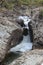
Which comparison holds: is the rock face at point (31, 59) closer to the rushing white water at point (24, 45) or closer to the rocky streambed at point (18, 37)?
the rocky streambed at point (18, 37)

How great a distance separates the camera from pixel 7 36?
11.5 m

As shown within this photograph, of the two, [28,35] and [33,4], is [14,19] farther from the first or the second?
[33,4]

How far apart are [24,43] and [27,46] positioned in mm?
585

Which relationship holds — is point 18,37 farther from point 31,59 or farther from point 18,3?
point 18,3

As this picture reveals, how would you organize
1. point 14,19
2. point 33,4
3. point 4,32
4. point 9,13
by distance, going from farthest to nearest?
point 33,4
point 9,13
point 14,19
point 4,32

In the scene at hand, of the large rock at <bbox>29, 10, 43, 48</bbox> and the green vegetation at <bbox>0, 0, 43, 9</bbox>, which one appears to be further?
the green vegetation at <bbox>0, 0, 43, 9</bbox>

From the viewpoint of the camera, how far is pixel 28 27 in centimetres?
1428

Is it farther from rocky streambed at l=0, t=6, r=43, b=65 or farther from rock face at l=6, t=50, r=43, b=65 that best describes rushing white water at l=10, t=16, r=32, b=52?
rock face at l=6, t=50, r=43, b=65

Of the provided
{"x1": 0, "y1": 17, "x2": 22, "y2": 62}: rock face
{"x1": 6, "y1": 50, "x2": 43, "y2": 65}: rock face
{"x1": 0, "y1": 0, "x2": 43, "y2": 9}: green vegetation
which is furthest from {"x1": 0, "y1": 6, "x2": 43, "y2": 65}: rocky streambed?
{"x1": 0, "y1": 0, "x2": 43, "y2": 9}: green vegetation

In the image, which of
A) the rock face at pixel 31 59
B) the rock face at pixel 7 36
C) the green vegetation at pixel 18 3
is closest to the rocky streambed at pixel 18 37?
the rock face at pixel 7 36

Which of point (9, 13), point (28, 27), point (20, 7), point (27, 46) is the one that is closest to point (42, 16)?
point (28, 27)

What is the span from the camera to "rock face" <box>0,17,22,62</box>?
1077 centimetres

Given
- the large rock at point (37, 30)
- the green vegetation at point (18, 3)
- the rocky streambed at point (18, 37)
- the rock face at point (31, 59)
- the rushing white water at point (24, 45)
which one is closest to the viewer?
the rock face at point (31, 59)

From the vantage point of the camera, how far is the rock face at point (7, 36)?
1077cm
